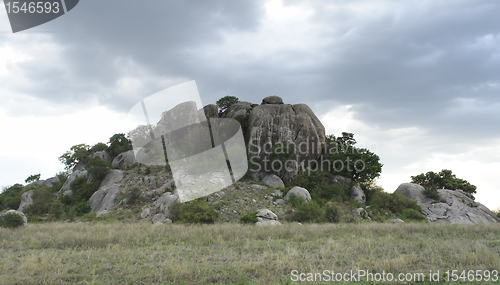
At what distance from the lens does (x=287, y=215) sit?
21.5 m

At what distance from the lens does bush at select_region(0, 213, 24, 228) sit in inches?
602

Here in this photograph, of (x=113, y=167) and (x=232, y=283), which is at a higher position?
(x=113, y=167)

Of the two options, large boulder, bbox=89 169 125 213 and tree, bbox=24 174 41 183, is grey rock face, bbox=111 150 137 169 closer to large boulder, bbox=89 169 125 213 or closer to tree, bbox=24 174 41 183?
large boulder, bbox=89 169 125 213

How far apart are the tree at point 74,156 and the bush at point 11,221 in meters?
33.6

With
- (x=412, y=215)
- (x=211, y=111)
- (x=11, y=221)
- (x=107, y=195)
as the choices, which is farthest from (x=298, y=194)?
(x=211, y=111)

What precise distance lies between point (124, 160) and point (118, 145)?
6.89m

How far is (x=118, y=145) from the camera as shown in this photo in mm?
44688

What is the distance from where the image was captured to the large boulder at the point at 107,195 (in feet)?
88.6

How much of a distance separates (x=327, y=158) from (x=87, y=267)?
34.4 m

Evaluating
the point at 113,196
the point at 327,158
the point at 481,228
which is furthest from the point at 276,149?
the point at 481,228

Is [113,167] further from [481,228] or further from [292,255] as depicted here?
[481,228]

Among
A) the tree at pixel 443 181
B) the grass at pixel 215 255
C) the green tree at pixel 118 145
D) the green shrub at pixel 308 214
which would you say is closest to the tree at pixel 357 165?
the tree at pixel 443 181

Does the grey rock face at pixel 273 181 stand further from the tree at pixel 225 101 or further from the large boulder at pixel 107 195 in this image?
the tree at pixel 225 101

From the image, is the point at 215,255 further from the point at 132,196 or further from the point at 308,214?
the point at 132,196
